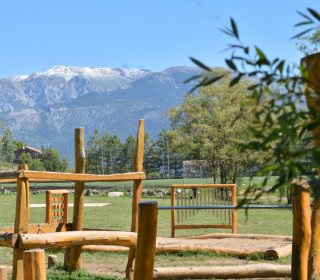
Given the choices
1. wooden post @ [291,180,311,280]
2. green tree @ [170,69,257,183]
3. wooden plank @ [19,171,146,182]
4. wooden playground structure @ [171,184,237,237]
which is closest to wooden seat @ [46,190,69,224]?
wooden plank @ [19,171,146,182]

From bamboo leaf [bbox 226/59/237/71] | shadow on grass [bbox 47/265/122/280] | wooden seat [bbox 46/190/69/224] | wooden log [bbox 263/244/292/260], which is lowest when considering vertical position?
shadow on grass [bbox 47/265/122/280]

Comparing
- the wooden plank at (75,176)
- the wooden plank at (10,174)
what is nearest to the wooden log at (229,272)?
the wooden plank at (75,176)

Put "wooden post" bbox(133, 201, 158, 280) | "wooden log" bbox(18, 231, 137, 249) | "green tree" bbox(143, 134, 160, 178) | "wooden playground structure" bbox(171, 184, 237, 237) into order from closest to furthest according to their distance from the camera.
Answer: "wooden post" bbox(133, 201, 158, 280)
"wooden log" bbox(18, 231, 137, 249)
"wooden playground structure" bbox(171, 184, 237, 237)
"green tree" bbox(143, 134, 160, 178)

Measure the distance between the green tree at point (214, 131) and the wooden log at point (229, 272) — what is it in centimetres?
2662

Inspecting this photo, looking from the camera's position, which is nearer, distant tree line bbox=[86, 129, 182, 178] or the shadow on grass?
the shadow on grass

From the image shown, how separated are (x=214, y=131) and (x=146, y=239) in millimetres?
34154

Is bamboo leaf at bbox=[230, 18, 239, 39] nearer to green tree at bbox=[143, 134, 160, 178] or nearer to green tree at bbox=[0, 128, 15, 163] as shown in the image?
green tree at bbox=[143, 134, 160, 178]

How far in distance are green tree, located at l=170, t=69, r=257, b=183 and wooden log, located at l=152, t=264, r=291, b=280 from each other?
26620 millimetres

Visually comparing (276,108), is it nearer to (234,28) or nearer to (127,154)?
(234,28)

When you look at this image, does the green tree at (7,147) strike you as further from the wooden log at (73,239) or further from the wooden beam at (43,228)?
the wooden log at (73,239)

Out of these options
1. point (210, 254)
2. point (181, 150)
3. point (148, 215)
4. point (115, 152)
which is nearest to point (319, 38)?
point (181, 150)

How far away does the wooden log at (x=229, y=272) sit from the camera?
24.9 feet

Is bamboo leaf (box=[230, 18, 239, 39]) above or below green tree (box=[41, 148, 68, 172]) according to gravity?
below

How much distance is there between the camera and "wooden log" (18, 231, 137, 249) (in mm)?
6293
